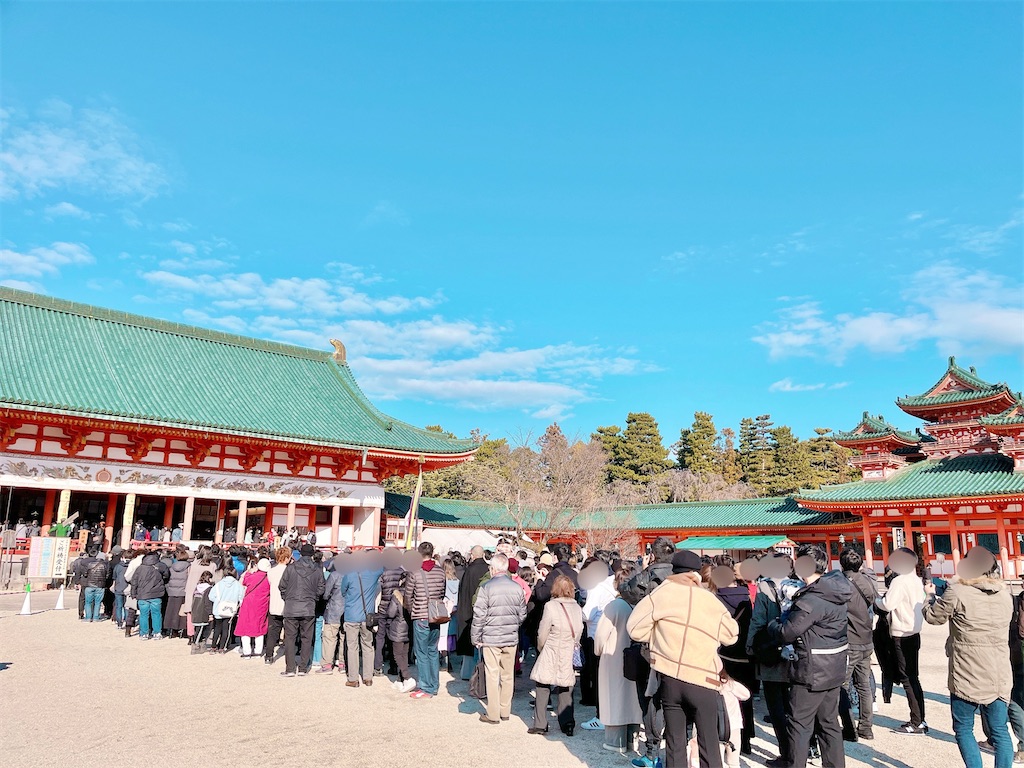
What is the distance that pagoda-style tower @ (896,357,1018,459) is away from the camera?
26125 millimetres

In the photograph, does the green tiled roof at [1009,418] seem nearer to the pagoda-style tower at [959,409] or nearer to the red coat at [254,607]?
the pagoda-style tower at [959,409]

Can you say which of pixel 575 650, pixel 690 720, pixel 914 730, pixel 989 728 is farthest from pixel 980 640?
pixel 575 650

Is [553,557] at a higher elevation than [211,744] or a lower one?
higher

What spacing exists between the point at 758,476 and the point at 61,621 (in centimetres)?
5186

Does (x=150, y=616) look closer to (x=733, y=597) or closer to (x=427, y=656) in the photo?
(x=427, y=656)

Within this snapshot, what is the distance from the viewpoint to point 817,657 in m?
5.07

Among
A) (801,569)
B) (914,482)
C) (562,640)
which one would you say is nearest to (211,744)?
(562,640)

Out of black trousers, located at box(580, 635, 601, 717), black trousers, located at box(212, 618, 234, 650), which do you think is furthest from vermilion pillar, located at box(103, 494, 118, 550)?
black trousers, located at box(580, 635, 601, 717)

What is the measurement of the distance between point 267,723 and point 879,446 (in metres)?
28.2

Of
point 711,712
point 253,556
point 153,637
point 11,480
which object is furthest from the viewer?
point 11,480

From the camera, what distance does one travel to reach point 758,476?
184 ft

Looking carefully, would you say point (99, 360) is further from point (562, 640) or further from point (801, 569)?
point (801, 569)

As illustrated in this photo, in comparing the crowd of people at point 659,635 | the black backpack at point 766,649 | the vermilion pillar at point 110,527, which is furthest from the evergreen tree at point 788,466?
the black backpack at point 766,649

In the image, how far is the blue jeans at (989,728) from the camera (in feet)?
16.9
